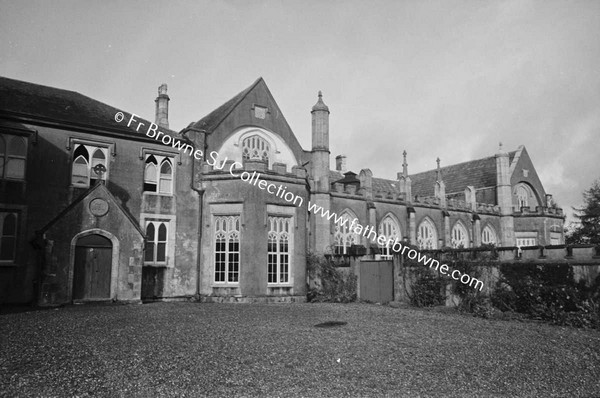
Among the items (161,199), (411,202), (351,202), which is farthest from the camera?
(411,202)

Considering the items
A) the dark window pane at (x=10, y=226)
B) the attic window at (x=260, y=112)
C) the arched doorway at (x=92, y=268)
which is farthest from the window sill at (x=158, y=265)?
the attic window at (x=260, y=112)

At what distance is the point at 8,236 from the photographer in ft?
57.2

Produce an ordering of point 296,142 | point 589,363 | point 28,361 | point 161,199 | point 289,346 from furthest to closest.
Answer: point 296,142, point 161,199, point 289,346, point 589,363, point 28,361

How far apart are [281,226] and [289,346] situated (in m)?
12.4

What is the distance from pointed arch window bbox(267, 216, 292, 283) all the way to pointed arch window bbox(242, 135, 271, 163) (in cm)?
463

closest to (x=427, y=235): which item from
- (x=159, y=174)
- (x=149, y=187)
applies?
(x=159, y=174)

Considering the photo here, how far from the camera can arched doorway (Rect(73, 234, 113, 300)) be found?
1753cm

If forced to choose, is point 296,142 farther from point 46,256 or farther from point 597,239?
point 597,239

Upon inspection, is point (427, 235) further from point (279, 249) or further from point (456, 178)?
point (279, 249)

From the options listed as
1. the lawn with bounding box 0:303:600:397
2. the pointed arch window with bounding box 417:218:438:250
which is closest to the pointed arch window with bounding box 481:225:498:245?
the pointed arch window with bounding box 417:218:438:250

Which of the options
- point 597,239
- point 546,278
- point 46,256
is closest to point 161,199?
point 46,256

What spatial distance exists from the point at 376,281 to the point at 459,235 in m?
→ 17.4

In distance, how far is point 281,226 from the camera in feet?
71.3

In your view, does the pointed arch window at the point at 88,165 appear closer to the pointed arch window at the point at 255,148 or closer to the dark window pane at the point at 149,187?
the dark window pane at the point at 149,187
